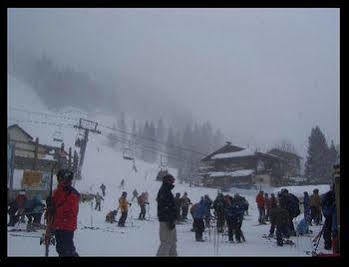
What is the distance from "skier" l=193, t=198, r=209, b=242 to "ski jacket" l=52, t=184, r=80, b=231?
5182mm

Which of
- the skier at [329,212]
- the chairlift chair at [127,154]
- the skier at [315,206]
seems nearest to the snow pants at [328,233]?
the skier at [329,212]

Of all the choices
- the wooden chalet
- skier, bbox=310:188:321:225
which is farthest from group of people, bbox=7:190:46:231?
the wooden chalet

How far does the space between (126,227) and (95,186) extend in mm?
17231

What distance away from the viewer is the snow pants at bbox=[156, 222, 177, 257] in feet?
21.6

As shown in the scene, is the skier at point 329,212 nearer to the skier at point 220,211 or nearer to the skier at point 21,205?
the skier at point 220,211

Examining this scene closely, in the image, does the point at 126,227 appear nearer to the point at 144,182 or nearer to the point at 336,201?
the point at 336,201

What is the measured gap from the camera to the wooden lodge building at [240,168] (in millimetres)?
38875

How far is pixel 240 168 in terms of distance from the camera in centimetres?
3978

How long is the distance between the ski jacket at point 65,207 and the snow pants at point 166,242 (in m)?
1.18

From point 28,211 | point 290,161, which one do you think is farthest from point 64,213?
point 290,161
